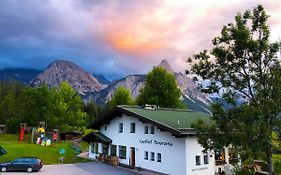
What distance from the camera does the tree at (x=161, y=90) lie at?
6066 centimetres

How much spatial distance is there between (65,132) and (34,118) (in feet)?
37.5

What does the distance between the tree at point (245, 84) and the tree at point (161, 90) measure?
3872 cm

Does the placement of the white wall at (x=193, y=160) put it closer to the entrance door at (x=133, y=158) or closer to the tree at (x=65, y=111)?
the entrance door at (x=133, y=158)

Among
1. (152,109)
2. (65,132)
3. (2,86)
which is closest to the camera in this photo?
(152,109)

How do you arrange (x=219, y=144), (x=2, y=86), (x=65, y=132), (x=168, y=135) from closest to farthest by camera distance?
1. (x=219, y=144)
2. (x=168, y=135)
3. (x=65, y=132)
4. (x=2, y=86)

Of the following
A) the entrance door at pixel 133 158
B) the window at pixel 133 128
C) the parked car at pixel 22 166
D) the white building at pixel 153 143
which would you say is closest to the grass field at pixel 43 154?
the white building at pixel 153 143

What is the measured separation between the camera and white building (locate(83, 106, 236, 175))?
31133mm

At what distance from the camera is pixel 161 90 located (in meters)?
61.0

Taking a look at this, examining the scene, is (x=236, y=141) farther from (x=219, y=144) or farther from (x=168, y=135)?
(x=168, y=135)

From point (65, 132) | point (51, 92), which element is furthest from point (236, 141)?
point (51, 92)

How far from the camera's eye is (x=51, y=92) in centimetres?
7219

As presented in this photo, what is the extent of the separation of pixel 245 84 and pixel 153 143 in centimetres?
1600

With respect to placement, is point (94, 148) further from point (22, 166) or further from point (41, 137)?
point (41, 137)

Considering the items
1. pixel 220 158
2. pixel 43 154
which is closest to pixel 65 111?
pixel 43 154
